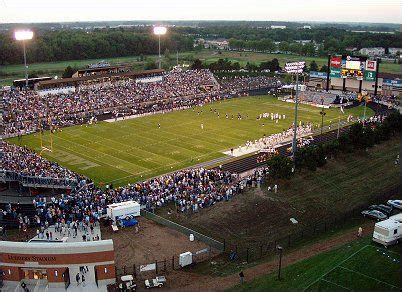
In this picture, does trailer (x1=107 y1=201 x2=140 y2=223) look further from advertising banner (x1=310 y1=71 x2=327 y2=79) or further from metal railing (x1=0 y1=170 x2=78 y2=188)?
advertising banner (x1=310 y1=71 x2=327 y2=79)

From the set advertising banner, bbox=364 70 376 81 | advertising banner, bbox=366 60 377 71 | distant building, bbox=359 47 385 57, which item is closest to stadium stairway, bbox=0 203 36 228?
advertising banner, bbox=366 60 377 71

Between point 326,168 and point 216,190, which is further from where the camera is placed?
point 326,168

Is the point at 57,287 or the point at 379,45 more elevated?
the point at 379,45

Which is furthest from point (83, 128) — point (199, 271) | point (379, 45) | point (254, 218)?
point (379, 45)


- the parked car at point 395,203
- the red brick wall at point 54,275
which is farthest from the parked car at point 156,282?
the parked car at point 395,203

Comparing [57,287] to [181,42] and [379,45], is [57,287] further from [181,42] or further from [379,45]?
[181,42]

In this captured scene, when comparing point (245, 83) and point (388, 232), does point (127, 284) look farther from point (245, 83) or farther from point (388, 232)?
point (245, 83)

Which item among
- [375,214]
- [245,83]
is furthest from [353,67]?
[375,214]
